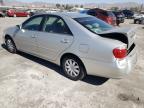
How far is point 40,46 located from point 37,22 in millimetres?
Answer: 757

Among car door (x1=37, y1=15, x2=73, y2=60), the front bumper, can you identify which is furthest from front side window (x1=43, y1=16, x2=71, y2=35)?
the front bumper

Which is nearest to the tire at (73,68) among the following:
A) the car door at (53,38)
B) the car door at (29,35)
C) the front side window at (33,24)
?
the car door at (53,38)

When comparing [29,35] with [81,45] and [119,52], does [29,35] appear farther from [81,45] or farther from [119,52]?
[119,52]

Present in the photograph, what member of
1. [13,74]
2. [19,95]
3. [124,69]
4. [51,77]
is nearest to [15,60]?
[13,74]

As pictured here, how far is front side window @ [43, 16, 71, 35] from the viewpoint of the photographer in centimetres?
483

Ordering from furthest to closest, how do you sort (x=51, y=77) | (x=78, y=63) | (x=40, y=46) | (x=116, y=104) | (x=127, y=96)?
(x=40, y=46) → (x=51, y=77) → (x=78, y=63) → (x=127, y=96) → (x=116, y=104)

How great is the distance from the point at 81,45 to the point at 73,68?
704 millimetres

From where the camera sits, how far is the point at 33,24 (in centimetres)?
582

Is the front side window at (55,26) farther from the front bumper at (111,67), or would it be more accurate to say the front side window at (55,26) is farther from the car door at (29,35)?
the front bumper at (111,67)

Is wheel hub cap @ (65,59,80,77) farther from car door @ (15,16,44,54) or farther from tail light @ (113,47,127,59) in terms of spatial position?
car door @ (15,16,44,54)

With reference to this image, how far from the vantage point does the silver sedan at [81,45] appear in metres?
4.07

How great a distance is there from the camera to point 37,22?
18.6ft

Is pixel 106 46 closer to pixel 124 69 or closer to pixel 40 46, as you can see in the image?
pixel 124 69

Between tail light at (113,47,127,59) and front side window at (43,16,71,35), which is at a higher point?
front side window at (43,16,71,35)
